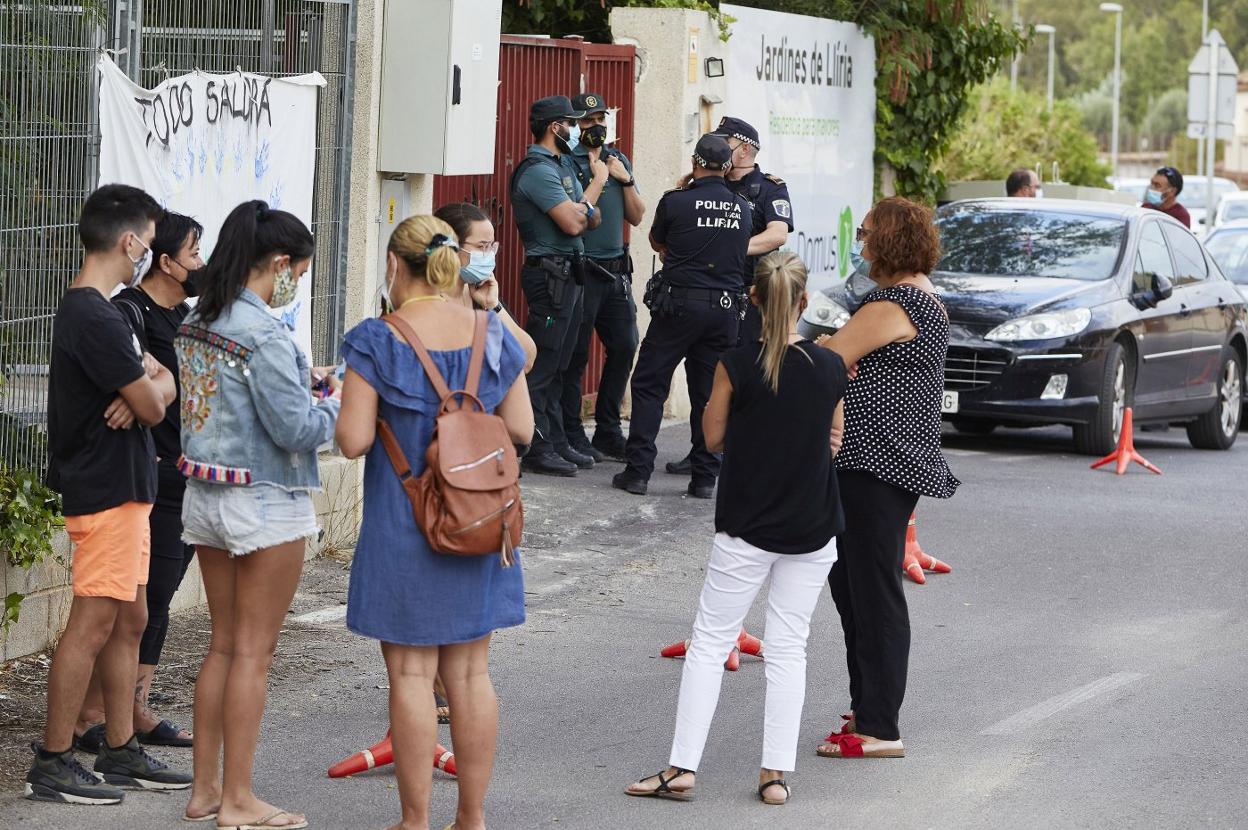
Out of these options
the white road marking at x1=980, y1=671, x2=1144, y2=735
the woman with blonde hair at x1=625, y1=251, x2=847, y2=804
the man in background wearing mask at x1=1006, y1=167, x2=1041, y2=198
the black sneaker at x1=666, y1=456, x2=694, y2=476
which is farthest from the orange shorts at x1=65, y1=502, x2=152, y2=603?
the man in background wearing mask at x1=1006, y1=167, x2=1041, y2=198

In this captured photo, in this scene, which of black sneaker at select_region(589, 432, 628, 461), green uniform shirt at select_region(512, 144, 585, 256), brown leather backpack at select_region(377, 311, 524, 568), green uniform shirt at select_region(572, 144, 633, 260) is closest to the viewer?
brown leather backpack at select_region(377, 311, 524, 568)

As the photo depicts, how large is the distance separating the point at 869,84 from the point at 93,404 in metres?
12.6

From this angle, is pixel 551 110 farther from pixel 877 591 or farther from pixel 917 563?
pixel 877 591

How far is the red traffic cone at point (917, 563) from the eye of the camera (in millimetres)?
9031

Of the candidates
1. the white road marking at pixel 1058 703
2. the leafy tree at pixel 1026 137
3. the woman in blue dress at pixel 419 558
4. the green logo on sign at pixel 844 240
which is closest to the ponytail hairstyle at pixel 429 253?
the woman in blue dress at pixel 419 558

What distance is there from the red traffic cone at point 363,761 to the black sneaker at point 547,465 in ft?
16.6

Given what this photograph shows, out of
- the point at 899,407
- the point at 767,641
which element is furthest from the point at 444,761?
the point at 899,407

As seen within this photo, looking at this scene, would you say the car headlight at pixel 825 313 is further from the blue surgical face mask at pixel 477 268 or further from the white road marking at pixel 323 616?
the blue surgical face mask at pixel 477 268

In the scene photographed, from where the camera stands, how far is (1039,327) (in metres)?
12.7

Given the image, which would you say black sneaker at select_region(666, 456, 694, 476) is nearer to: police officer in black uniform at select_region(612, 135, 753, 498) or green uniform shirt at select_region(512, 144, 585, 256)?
police officer in black uniform at select_region(612, 135, 753, 498)

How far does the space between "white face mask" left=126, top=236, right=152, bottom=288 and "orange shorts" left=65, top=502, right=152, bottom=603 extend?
683 mm

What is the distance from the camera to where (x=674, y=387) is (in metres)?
13.6

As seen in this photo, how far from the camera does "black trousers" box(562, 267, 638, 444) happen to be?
11.2 m

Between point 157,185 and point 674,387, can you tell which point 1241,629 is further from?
point 674,387
